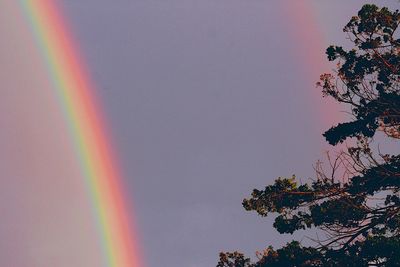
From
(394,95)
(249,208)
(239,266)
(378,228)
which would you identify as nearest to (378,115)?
(394,95)

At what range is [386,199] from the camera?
19531 millimetres

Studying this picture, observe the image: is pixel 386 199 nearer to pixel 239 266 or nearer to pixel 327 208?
pixel 327 208

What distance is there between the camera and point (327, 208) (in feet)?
63.6

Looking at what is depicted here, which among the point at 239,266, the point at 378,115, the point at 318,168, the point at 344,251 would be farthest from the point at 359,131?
the point at 239,266

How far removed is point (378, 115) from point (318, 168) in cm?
269

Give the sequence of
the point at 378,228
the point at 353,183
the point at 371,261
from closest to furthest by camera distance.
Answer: the point at 371,261, the point at 353,183, the point at 378,228

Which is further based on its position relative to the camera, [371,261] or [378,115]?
[378,115]

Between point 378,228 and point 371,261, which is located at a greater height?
point 378,228

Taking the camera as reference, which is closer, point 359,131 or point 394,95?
point 394,95

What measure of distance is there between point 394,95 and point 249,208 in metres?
5.74

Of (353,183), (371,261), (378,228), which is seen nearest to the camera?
(371,261)

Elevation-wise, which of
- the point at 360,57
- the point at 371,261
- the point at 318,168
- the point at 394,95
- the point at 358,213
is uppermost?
the point at 360,57

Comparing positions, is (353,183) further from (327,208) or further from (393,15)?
(393,15)

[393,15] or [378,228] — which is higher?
[393,15]
